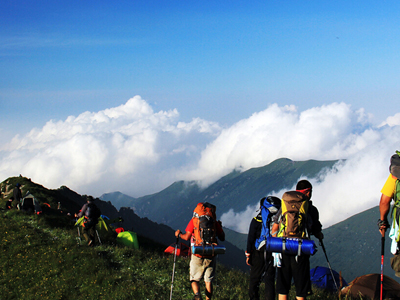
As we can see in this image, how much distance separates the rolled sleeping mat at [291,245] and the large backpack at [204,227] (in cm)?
177

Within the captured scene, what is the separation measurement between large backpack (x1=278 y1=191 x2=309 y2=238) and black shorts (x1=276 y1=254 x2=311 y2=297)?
1.44ft

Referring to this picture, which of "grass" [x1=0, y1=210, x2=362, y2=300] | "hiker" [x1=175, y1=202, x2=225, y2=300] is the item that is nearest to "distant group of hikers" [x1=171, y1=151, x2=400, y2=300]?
"hiker" [x1=175, y1=202, x2=225, y2=300]

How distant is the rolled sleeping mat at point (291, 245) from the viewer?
248 inches

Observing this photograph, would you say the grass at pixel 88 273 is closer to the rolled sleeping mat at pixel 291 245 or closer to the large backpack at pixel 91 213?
the large backpack at pixel 91 213

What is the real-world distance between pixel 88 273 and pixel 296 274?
24.9ft

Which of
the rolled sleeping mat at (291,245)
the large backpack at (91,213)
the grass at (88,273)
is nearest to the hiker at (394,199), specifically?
the rolled sleeping mat at (291,245)

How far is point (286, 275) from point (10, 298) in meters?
9.02

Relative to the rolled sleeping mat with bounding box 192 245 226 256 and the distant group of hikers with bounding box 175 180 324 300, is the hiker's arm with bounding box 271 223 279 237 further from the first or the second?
the rolled sleeping mat with bounding box 192 245 226 256

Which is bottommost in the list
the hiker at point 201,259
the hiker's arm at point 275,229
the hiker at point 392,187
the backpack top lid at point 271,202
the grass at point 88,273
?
the grass at point 88,273

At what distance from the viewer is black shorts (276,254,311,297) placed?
647cm

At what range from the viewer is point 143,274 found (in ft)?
38.0

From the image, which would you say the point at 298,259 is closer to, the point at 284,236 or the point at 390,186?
the point at 284,236

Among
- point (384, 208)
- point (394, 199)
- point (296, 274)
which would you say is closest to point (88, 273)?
point (296, 274)

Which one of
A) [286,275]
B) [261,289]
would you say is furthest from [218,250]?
[261,289]
